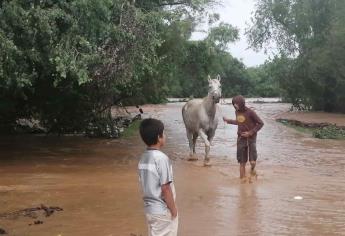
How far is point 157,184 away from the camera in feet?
15.9

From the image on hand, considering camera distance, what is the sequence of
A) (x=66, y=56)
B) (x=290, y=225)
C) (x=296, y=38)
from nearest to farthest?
1. (x=290, y=225)
2. (x=66, y=56)
3. (x=296, y=38)

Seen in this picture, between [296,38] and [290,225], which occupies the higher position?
[296,38]

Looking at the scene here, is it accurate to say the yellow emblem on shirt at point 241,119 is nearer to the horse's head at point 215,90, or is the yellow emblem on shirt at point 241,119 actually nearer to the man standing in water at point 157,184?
the horse's head at point 215,90

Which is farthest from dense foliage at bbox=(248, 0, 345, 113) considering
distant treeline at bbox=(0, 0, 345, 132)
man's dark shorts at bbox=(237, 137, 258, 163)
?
man's dark shorts at bbox=(237, 137, 258, 163)

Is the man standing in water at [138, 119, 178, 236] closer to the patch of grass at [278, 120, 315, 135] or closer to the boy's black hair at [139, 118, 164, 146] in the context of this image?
the boy's black hair at [139, 118, 164, 146]

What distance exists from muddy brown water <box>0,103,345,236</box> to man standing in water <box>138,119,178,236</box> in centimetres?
258

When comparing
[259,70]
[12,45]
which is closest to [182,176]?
[12,45]

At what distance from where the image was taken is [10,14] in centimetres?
1207

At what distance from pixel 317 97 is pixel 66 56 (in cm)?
2998

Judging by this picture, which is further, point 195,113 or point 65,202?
→ point 195,113

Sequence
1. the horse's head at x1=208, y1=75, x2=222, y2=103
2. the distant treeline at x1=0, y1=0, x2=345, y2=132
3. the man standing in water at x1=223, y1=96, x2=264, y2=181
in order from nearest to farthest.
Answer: the man standing in water at x1=223, y1=96, x2=264, y2=181
the distant treeline at x1=0, y1=0, x2=345, y2=132
the horse's head at x1=208, y1=75, x2=222, y2=103

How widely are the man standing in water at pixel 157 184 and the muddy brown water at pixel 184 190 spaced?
8.45 feet

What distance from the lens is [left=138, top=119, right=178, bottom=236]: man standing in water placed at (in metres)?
4.81

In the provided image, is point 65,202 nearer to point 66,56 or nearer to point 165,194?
point 66,56
